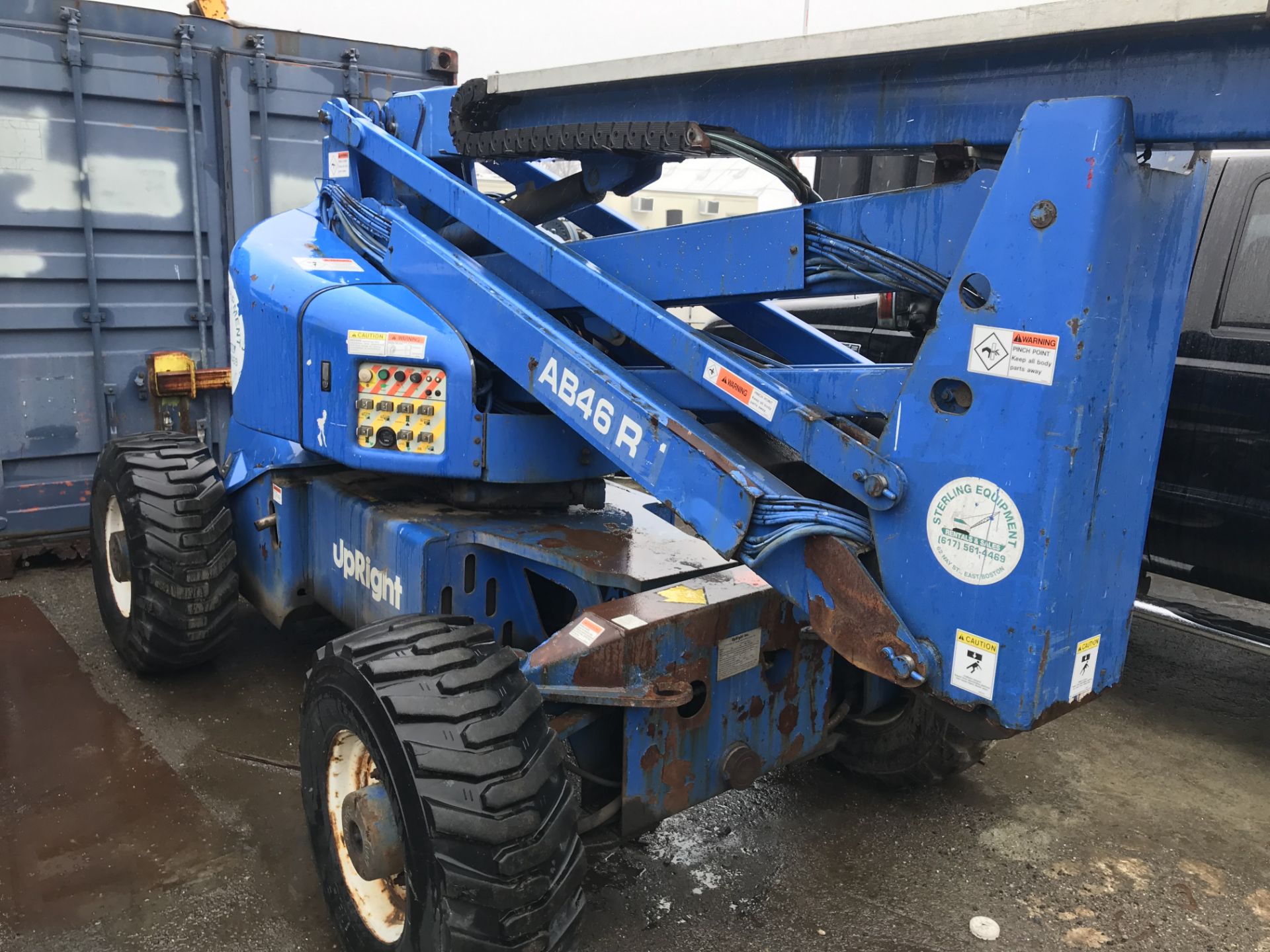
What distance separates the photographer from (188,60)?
5.91m

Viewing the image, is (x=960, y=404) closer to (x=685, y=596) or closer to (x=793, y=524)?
(x=793, y=524)

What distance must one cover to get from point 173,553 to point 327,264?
140cm

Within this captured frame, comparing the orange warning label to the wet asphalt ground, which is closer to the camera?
the orange warning label

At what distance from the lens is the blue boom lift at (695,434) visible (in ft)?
6.66

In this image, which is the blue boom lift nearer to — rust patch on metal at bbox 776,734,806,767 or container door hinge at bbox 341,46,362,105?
rust patch on metal at bbox 776,734,806,767

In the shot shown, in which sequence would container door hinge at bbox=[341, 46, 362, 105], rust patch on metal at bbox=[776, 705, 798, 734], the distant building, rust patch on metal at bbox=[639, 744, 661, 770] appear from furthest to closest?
the distant building < container door hinge at bbox=[341, 46, 362, 105] < rust patch on metal at bbox=[776, 705, 798, 734] < rust patch on metal at bbox=[639, 744, 661, 770]

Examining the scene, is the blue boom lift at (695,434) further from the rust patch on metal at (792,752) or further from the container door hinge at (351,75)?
the container door hinge at (351,75)

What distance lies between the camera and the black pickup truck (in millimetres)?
4305

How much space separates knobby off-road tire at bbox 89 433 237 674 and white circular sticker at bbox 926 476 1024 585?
3209 mm

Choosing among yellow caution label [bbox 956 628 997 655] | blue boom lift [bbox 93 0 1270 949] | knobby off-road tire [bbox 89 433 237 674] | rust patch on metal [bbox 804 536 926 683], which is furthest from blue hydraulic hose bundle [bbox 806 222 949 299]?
knobby off-road tire [bbox 89 433 237 674]

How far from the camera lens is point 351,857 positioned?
271 cm

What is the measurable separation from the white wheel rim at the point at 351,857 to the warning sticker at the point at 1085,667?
1.74m

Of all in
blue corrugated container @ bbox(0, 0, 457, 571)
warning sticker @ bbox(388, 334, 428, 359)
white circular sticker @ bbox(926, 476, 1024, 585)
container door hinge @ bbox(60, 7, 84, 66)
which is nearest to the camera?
white circular sticker @ bbox(926, 476, 1024, 585)

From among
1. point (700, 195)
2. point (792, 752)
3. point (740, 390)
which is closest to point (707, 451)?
point (740, 390)
